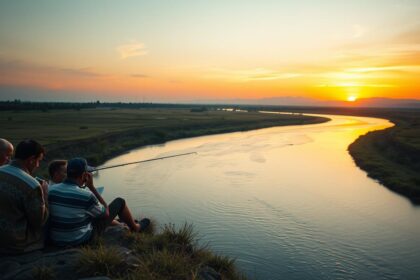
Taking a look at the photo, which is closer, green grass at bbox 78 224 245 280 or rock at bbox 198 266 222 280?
green grass at bbox 78 224 245 280

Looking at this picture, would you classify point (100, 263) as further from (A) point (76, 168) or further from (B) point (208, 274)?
(B) point (208, 274)

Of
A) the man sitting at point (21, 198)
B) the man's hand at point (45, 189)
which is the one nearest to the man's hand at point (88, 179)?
the man's hand at point (45, 189)

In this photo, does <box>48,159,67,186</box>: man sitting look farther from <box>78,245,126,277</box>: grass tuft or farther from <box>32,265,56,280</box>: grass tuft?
<box>32,265,56,280</box>: grass tuft

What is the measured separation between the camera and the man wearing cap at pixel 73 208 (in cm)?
595

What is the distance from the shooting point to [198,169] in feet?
79.2

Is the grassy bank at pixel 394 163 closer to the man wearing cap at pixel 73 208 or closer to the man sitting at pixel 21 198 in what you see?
the man wearing cap at pixel 73 208

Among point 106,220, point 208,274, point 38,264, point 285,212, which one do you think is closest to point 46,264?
→ point 38,264

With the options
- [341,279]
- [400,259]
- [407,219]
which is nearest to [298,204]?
[407,219]

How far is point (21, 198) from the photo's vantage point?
528cm

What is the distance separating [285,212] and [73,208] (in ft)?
33.6

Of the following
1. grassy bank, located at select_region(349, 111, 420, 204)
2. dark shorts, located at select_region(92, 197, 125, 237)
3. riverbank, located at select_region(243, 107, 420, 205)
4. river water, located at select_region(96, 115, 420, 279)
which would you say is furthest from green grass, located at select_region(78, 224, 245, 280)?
grassy bank, located at select_region(349, 111, 420, 204)

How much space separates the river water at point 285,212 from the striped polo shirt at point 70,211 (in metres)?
4.55

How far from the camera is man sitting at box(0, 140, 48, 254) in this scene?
205 inches

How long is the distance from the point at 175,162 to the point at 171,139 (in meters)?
16.6
